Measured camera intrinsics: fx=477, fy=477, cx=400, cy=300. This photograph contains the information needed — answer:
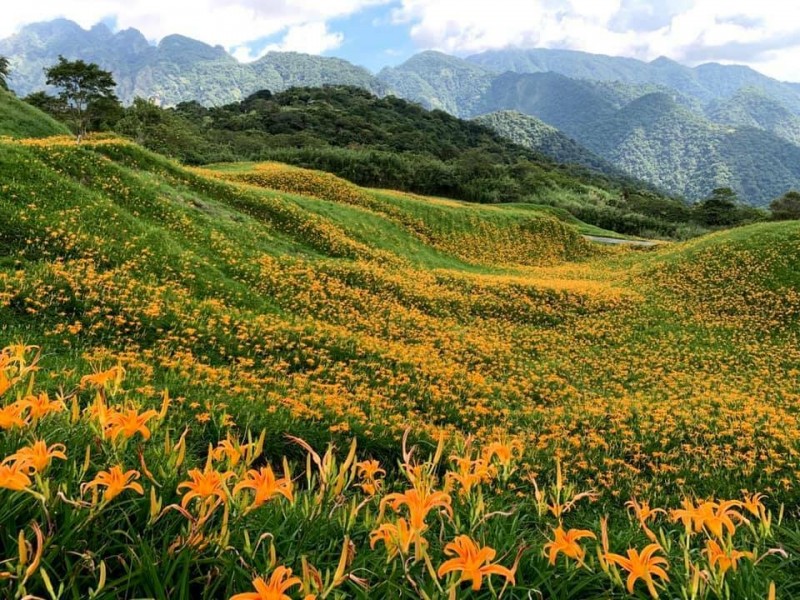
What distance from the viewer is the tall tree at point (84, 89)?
49.2 meters

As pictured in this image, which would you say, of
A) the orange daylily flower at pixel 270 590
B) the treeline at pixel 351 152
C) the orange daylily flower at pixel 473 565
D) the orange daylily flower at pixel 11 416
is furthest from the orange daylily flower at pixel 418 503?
the treeline at pixel 351 152

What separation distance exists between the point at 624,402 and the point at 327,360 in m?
6.28

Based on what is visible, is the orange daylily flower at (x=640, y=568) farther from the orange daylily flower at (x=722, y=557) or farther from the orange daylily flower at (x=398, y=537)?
the orange daylily flower at (x=398, y=537)

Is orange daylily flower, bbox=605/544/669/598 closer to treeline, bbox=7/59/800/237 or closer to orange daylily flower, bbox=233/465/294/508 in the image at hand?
orange daylily flower, bbox=233/465/294/508

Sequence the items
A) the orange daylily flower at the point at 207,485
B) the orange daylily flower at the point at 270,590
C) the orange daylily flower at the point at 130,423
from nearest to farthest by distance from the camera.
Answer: the orange daylily flower at the point at 270,590 → the orange daylily flower at the point at 207,485 → the orange daylily flower at the point at 130,423

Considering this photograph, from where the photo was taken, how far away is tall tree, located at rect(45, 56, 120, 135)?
161 feet

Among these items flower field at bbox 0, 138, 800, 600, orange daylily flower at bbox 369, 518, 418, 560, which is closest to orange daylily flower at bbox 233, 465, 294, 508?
flower field at bbox 0, 138, 800, 600

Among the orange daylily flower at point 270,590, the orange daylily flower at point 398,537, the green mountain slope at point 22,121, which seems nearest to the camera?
the orange daylily flower at point 270,590

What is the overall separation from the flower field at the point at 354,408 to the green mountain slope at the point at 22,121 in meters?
16.4

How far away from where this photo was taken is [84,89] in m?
51.5

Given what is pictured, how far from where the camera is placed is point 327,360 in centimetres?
954

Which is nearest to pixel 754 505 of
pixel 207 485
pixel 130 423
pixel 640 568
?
pixel 640 568

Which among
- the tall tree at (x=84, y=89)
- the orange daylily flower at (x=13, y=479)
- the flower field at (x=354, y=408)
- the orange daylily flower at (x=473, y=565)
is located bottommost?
the flower field at (x=354, y=408)

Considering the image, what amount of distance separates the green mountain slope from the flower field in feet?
53.8
